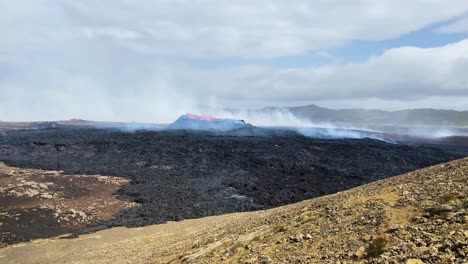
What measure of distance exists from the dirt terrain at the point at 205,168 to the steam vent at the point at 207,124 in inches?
1489

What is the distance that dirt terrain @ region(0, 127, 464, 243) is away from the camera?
35.0 m

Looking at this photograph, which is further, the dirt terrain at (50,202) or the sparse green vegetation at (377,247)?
the dirt terrain at (50,202)

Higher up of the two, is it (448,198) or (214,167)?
(448,198)

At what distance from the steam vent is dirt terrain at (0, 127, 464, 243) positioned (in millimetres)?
37816

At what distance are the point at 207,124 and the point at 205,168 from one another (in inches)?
2567

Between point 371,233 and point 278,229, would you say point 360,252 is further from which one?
point 278,229

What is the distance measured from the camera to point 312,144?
69500 mm

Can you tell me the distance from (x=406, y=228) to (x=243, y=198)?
98.4 ft

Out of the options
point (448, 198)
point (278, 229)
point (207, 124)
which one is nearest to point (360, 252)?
point (448, 198)

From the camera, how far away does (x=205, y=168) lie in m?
51.3

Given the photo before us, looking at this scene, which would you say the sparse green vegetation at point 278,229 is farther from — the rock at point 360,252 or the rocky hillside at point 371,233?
the rock at point 360,252

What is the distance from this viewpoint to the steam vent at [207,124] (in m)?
109

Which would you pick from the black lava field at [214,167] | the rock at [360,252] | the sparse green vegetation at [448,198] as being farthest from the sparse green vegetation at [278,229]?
the black lava field at [214,167]

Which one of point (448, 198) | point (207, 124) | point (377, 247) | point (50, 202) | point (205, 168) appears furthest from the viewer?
point (207, 124)
